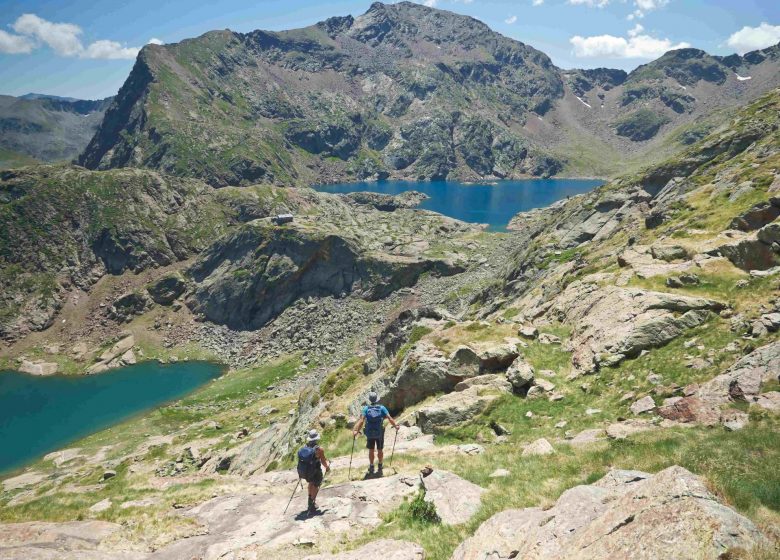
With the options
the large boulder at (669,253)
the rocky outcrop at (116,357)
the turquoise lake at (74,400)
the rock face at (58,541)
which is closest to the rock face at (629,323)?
the large boulder at (669,253)

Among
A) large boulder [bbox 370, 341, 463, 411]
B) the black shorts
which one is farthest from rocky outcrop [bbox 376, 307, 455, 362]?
the black shorts

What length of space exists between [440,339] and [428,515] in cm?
2087

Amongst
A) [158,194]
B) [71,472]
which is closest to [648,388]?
[71,472]

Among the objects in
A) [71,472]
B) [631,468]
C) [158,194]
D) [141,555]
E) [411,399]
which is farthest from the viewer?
[158,194]

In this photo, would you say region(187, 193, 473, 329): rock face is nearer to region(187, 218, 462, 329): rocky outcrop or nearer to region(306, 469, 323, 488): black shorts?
region(187, 218, 462, 329): rocky outcrop

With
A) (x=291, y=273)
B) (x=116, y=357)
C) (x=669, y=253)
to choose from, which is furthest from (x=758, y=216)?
(x=116, y=357)

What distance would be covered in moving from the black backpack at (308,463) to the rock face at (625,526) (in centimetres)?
748

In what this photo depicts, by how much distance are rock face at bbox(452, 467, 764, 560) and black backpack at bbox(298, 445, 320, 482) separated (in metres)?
7.48

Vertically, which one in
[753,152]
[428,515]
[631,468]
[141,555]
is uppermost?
[753,152]

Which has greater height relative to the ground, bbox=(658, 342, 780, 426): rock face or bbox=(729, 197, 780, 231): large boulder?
bbox=(729, 197, 780, 231): large boulder

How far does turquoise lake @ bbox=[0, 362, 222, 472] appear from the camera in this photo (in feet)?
302

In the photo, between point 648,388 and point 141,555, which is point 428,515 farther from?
point 648,388

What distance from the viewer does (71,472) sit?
67875 mm

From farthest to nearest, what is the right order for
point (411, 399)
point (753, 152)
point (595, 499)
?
point (753, 152), point (411, 399), point (595, 499)
